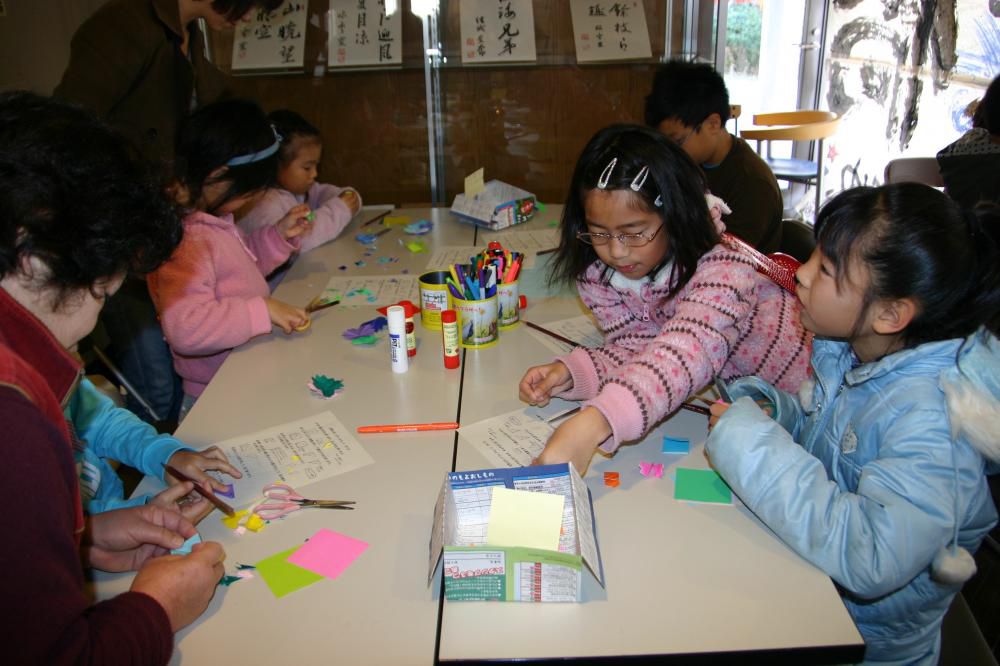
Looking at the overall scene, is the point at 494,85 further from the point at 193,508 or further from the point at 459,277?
the point at 193,508

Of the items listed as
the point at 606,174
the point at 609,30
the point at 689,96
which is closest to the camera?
the point at 606,174

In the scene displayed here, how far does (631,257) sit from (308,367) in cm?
80

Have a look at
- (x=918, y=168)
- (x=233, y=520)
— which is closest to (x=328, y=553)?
(x=233, y=520)

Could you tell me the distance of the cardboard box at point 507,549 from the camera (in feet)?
2.94

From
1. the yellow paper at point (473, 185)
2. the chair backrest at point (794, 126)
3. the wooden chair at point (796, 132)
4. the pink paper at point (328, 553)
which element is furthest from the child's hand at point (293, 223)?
the chair backrest at point (794, 126)

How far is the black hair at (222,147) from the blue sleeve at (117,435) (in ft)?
2.39

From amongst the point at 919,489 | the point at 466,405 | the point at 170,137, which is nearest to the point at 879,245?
the point at 919,489

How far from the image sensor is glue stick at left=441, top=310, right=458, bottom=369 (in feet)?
5.23

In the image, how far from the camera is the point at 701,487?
1162 millimetres

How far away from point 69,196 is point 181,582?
502mm

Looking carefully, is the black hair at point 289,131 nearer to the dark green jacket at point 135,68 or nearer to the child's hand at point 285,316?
the dark green jacket at point 135,68

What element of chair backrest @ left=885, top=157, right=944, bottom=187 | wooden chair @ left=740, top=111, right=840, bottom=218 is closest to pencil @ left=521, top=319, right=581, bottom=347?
chair backrest @ left=885, top=157, right=944, bottom=187

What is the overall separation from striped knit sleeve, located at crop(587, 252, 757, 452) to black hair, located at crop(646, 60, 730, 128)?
1.31 meters

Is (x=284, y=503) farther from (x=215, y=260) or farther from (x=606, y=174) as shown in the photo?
(x=215, y=260)
